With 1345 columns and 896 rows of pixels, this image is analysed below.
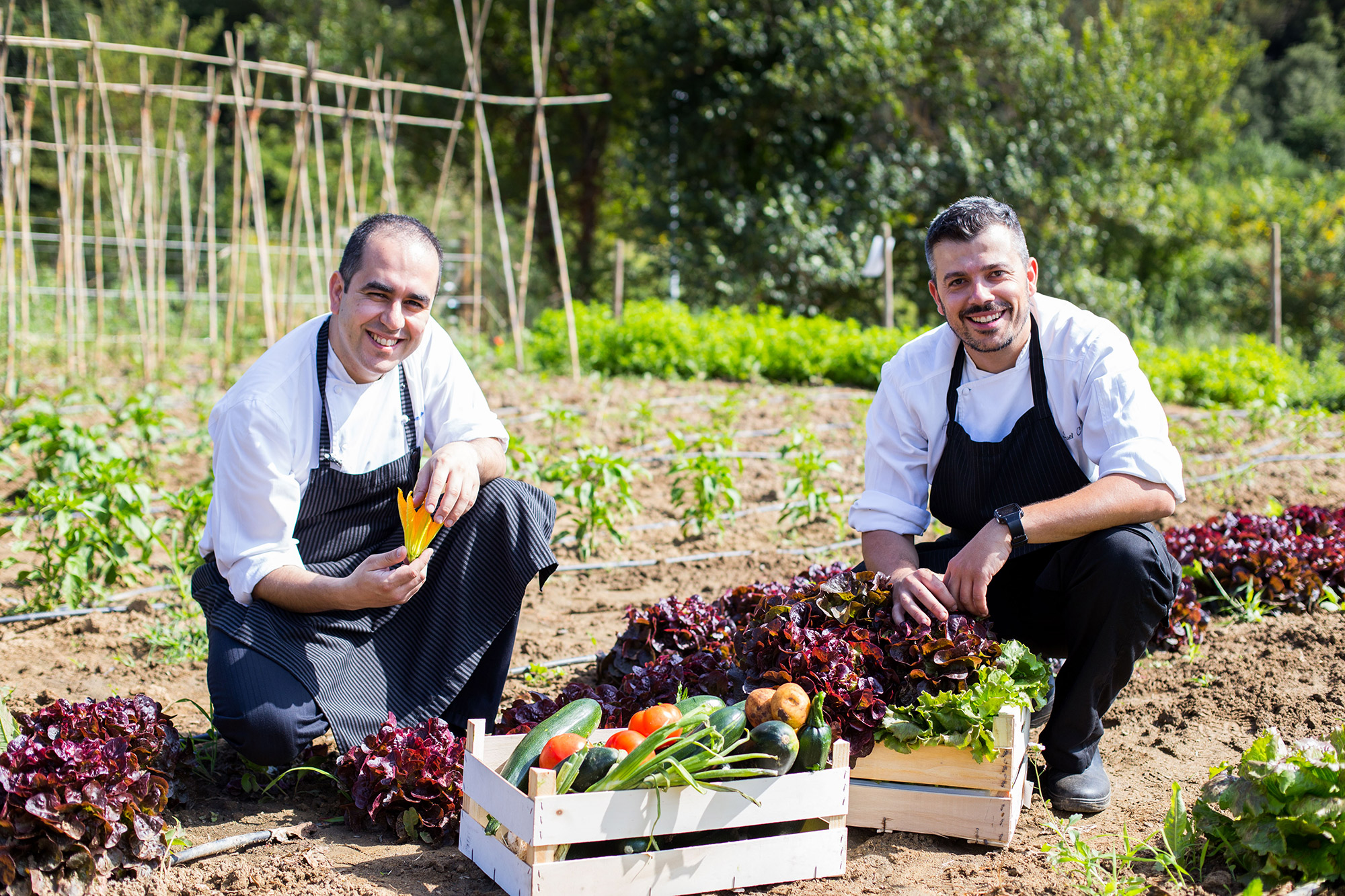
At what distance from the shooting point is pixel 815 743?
2244 millimetres

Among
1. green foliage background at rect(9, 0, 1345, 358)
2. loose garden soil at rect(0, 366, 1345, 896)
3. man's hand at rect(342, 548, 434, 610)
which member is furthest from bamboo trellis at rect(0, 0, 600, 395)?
man's hand at rect(342, 548, 434, 610)

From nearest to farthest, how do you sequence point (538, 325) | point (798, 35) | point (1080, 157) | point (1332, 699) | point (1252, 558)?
point (1332, 699), point (1252, 558), point (538, 325), point (798, 35), point (1080, 157)

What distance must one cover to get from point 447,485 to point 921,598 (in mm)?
1221

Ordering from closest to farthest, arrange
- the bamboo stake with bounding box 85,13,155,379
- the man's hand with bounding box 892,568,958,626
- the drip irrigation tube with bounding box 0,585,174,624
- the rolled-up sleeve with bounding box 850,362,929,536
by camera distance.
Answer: the man's hand with bounding box 892,568,958,626 → the rolled-up sleeve with bounding box 850,362,929,536 → the drip irrigation tube with bounding box 0,585,174,624 → the bamboo stake with bounding box 85,13,155,379

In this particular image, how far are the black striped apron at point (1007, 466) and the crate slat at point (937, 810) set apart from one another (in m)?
0.65

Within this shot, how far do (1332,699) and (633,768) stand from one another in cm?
224

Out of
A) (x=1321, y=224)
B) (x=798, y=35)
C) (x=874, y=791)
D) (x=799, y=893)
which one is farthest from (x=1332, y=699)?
(x=1321, y=224)

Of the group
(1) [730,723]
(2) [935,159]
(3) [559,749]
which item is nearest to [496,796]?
(3) [559,749]

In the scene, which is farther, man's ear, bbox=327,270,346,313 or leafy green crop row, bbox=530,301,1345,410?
leafy green crop row, bbox=530,301,1345,410

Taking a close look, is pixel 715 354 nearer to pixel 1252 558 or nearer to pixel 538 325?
pixel 538 325

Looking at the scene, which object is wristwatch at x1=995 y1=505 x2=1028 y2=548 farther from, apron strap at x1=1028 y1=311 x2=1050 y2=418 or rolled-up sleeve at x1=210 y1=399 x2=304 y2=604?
rolled-up sleeve at x1=210 y1=399 x2=304 y2=604

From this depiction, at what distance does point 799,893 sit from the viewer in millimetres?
2207

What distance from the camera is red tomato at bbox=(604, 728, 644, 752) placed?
225 centimetres

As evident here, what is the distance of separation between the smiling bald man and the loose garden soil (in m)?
0.32
